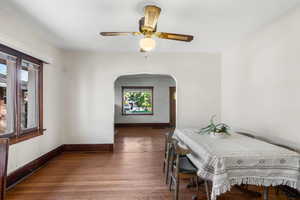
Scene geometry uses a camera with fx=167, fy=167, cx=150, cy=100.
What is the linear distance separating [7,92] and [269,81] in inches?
163

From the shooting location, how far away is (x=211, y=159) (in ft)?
5.60

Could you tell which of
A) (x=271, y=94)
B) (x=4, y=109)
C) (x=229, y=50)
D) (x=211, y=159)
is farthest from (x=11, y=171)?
(x=229, y=50)

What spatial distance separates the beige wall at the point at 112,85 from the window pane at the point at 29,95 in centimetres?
91

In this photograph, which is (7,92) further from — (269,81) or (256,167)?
(269,81)

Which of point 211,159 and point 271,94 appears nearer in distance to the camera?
point 211,159

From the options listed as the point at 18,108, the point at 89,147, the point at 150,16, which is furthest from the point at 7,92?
the point at 150,16

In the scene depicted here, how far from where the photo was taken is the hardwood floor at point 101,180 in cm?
228

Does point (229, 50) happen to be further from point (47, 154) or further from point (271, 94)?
point (47, 154)

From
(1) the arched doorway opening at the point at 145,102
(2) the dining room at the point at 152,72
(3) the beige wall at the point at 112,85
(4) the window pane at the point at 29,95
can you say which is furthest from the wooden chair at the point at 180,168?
(1) the arched doorway opening at the point at 145,102

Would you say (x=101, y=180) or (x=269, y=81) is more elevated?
(x=269, y=81)

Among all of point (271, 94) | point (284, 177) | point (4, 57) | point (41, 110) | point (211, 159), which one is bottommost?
point (284, 177)

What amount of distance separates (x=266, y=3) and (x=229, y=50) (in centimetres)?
178

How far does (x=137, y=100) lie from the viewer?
334 inches

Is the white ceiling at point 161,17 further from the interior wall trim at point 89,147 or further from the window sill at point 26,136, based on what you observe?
the interior wall trim at point 89,147
